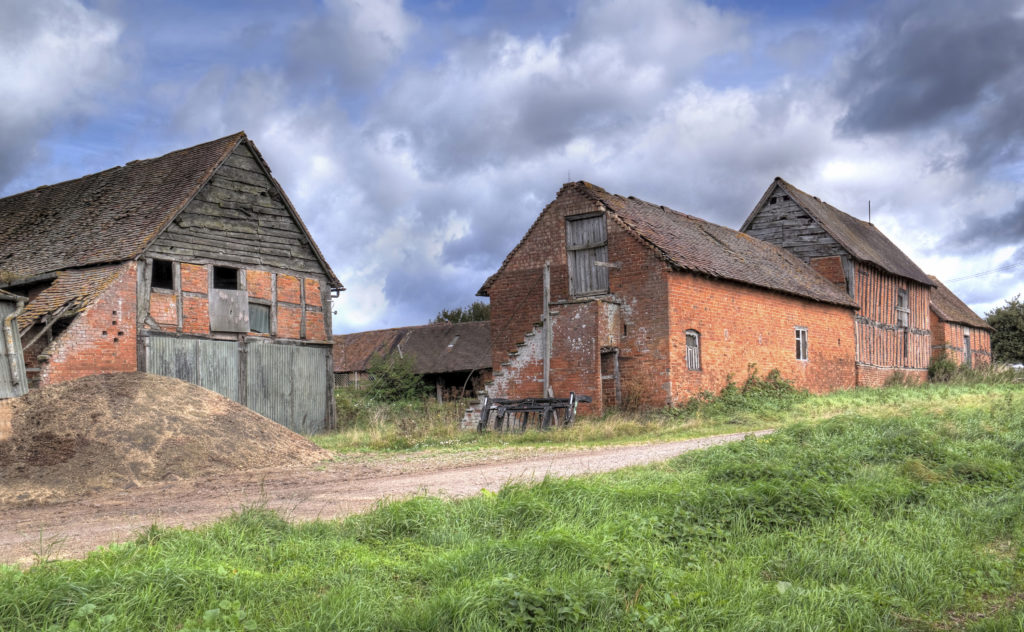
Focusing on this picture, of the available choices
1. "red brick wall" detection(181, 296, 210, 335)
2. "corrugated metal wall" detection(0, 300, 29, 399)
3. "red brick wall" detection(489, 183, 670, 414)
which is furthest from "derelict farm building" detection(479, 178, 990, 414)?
"corrugated metal wall" detection(0, 300, 29, 399)

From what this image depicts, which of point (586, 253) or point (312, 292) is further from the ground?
point (586, 253)

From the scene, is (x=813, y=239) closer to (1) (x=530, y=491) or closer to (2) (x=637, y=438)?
(2) (x=637, y=438)

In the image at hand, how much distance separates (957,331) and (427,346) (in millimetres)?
27886

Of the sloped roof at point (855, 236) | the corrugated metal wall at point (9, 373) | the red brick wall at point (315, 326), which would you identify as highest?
the sloped roof at point (855, 236)

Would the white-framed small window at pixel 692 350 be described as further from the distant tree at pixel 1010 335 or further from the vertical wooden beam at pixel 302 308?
the distant tree at pixel 1010 335

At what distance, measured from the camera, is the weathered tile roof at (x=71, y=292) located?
1950cm

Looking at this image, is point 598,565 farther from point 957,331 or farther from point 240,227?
point 957,331

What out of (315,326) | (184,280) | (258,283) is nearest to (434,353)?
(315,326)

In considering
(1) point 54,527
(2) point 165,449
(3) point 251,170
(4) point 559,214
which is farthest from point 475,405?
(1) point 54,527

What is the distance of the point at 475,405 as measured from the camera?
76.3 ft

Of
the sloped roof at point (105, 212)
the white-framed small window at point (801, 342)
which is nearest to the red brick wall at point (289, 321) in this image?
the sloped roof at point (105, 212)

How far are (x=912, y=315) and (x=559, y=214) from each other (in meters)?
20.9

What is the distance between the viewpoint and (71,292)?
20266mm

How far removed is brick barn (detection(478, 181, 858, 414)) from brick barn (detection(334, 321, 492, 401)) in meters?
15.3
